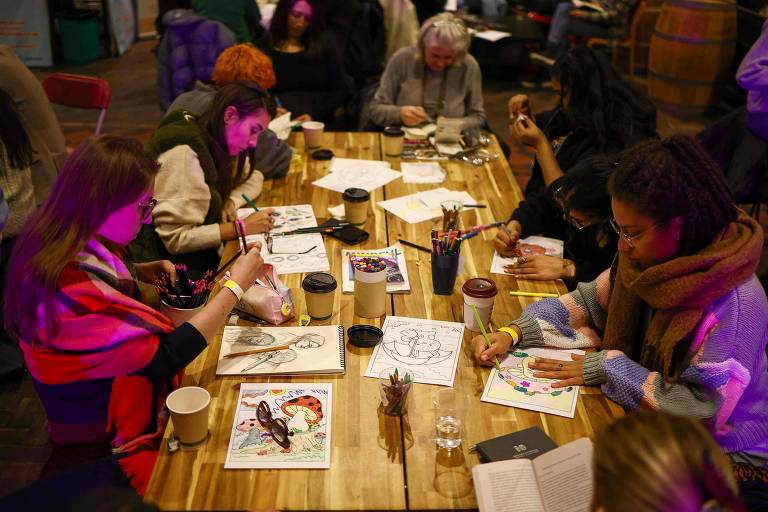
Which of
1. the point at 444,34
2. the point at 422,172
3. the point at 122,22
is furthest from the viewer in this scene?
the point at 122,22

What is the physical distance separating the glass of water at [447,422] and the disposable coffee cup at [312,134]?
2.19 metres

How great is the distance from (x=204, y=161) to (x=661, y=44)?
5250 millimetres

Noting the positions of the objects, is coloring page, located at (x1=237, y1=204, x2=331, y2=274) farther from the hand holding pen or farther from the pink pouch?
the hand holding pen

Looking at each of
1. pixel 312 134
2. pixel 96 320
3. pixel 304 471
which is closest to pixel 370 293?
pixel 304 471

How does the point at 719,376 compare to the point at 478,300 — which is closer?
the point at 719,376

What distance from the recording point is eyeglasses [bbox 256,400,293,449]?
185 centimetres

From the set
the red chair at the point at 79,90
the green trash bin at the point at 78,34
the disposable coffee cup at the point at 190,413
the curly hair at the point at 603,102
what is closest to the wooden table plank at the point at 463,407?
the disposable coffee cup at the point at 190,413

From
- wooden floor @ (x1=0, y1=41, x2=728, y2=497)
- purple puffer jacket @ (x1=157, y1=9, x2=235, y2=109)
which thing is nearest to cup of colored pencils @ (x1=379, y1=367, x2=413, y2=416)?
wooden floor @ (x1=0, y1=41, x2=728, y2=497)

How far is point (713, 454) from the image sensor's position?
1185mm

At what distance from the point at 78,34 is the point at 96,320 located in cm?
694

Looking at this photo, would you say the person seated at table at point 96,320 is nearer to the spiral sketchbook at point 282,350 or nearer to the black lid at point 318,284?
the spiral sketchbook at point 282,350

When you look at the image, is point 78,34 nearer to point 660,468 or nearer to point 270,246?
point 270,246

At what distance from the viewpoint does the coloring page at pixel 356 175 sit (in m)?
3.44

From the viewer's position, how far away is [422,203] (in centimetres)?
326
